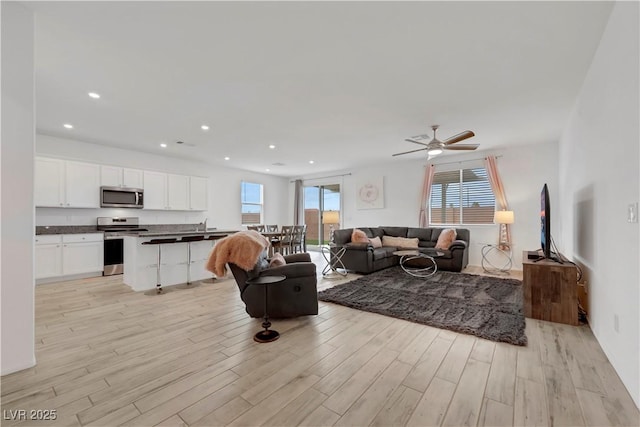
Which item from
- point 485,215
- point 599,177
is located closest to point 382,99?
point 599,177

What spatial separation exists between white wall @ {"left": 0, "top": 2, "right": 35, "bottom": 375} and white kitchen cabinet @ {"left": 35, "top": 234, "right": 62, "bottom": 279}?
3724 millimetres

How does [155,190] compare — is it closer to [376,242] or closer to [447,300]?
[376,242]

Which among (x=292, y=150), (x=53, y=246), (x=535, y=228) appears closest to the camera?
(x=53, y=246)

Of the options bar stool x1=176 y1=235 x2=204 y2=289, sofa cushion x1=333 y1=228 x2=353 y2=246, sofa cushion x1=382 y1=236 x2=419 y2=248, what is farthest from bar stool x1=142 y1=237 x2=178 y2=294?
sofa cushion x1=382 y1=236 x2=419 y2=248

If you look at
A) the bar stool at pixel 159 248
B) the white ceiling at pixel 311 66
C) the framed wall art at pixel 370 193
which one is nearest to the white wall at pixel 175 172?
the white ceiling at pixel 311 66

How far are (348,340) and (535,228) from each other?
18.1 ft

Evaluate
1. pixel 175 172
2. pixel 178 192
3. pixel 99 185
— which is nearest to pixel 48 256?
pixel 99 185

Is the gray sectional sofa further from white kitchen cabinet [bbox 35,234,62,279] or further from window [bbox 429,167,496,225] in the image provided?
white kitchen cabinet [bbox 35,234,62,279]

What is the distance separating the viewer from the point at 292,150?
6.34 meters

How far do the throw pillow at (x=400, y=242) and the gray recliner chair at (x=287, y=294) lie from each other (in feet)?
13.2

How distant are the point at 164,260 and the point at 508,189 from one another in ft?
23.2

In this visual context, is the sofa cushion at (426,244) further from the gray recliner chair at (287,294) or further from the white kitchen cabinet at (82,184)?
the white kitchen cabinet at (82,184)

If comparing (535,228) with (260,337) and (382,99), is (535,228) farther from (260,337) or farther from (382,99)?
(260,337)

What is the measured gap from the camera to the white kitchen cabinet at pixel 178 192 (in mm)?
6805
